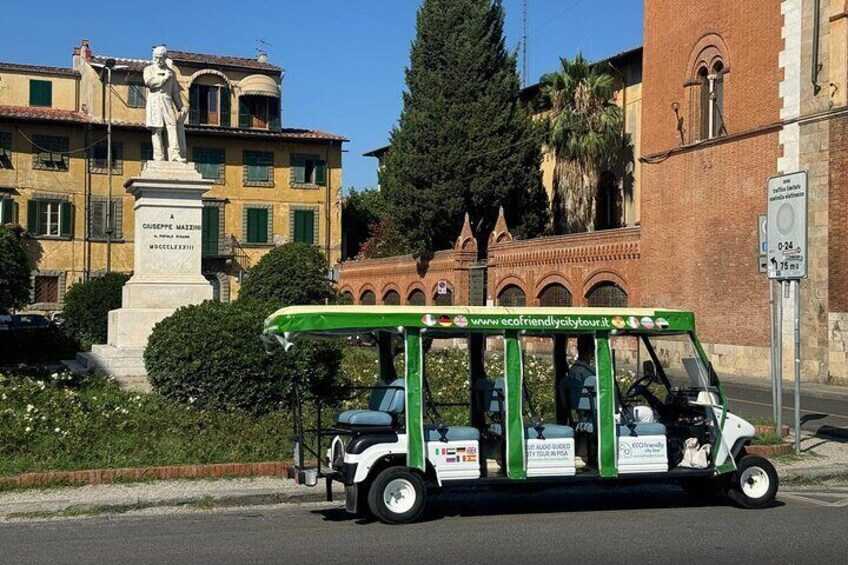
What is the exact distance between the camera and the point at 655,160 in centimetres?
3472

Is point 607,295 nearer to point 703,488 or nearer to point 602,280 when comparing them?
point 602,280

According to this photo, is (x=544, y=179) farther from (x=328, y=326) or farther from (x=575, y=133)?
(x=328, y=326)

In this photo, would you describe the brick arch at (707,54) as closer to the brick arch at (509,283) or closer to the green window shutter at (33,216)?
the brick arch at (509,283)

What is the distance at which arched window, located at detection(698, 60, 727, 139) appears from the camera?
3169 centimetres

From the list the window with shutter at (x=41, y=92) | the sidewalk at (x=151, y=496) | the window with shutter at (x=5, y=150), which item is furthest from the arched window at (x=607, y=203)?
the sidewalk at (x=151, y=496)

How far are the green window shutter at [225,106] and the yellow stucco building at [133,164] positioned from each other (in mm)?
90

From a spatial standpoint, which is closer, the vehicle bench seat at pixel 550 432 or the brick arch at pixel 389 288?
→ the vehicle bench seat at pixel 550 432

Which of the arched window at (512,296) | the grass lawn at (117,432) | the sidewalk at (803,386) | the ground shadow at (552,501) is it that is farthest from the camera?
the arched window at (512,296)

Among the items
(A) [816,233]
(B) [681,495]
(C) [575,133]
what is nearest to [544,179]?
(C) [575,133]

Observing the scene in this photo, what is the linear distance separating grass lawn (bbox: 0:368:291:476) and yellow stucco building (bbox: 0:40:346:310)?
126ft

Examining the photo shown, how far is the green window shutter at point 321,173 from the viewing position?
194 ft

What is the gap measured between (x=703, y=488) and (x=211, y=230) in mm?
48253

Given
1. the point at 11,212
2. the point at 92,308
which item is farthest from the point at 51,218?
the point at 92,308

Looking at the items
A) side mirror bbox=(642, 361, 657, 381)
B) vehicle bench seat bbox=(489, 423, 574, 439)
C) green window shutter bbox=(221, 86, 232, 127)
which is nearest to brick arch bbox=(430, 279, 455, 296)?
green window shutter bbox=(221, 86, 232, 127)
